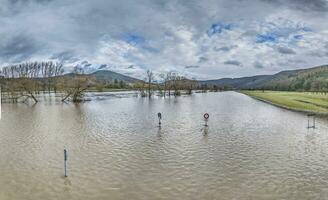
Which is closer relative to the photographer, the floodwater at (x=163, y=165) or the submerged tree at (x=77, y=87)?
the floodwater at (x=163, y=165)

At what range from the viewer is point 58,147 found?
52.6ft

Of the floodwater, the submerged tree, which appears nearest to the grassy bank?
the floodwater

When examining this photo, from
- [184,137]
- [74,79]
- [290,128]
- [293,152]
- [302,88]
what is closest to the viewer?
[293,152]

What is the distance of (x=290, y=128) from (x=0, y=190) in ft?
72.9

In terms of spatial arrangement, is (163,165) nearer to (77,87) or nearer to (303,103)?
(303,103)

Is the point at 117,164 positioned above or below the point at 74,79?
below

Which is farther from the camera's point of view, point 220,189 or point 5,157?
point 5,157

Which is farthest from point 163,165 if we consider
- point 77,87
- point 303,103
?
point 77,87

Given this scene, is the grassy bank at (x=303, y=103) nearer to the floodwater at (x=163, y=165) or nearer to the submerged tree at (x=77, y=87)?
the floodwater at (x=163, y=165)

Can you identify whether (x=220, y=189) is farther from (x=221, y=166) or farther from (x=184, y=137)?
(x=184, y=137)

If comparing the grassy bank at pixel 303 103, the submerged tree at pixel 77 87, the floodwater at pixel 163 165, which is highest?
the submerged tree at pixel 77 87

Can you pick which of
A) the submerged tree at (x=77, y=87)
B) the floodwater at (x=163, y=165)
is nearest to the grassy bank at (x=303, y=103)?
the floodwater at (x=163, y=165)

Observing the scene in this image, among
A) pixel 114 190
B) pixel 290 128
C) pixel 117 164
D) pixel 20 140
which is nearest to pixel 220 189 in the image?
pixel 114 190

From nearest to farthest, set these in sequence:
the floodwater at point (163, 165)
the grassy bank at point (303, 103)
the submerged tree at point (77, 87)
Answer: the floodwater at point (163, 165) < the grassy bank at point (303, 103) < the submerged tree at point (77, 87)
